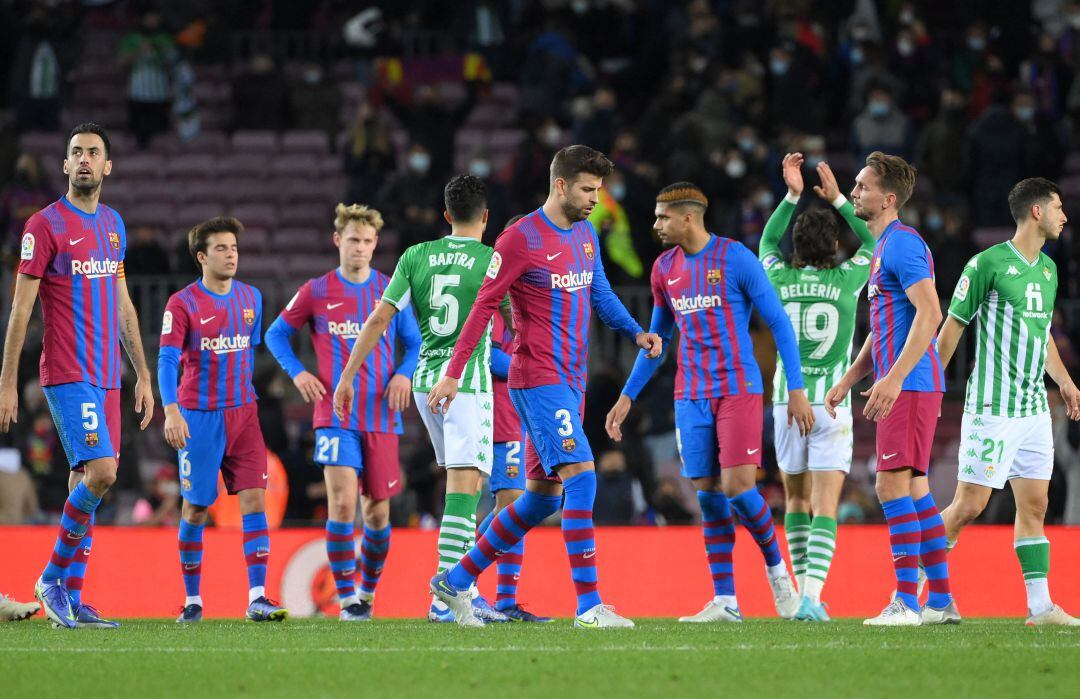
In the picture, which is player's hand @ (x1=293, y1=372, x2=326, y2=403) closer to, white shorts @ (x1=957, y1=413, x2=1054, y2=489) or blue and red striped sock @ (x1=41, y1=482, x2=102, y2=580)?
blue and red striped sock @ (x1=41, y1=482, x2=102, y2=580)

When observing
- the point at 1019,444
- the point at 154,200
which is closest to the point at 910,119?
the point at 154,200

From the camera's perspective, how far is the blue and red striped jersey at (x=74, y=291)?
8617 mm

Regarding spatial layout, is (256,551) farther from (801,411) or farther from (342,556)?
(801,411)

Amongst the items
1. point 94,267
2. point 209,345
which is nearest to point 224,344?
point 209,345

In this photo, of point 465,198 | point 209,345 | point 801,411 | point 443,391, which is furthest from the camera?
point 209,345

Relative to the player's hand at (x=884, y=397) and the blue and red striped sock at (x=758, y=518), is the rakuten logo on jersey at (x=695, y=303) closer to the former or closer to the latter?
the blue and red striped sock at (x=758, y=518)

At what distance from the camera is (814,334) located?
9.90 m

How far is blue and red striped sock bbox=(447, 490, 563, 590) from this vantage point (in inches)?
324

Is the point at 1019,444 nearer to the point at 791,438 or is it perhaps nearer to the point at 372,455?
the point at 791,438

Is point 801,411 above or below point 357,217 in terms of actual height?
below

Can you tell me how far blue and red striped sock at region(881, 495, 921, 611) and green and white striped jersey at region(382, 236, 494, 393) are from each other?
98.9 inches

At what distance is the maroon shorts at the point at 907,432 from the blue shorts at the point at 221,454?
400 centimetres

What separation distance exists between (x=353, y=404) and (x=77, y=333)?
2073mm

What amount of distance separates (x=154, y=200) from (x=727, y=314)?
13.3 metres
